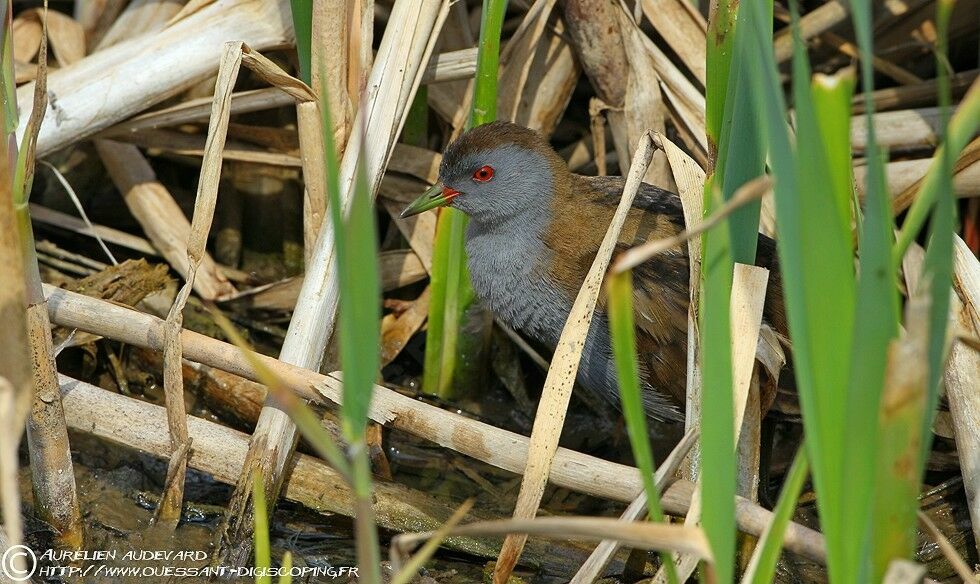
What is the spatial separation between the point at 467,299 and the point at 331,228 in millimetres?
775

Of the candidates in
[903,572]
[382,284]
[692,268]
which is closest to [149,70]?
[382,284]

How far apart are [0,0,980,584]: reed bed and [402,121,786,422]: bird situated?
7cm

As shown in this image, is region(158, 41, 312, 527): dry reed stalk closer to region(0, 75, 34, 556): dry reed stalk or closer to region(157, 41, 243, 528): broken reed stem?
region(157, 41, 243, 528): broken reed stem

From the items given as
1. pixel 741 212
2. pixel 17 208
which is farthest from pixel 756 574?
pixel 17 208

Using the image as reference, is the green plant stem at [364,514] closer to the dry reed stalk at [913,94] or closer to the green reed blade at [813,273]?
the green reed blade at [813,273]

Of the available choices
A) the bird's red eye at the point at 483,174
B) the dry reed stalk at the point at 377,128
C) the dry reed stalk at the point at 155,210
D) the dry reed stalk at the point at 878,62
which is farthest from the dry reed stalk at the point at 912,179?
the dry reed stalk at the point at 155,210

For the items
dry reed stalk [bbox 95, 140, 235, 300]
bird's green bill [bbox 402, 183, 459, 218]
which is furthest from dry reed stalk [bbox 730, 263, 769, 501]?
dry reed stalk [bbox 95, 140, 235, 300]

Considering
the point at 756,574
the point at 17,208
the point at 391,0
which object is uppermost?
the point at 391,0

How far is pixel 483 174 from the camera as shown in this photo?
9.12 ft

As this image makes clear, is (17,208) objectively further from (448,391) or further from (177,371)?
(448,391)

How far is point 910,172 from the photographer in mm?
3041

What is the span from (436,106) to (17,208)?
59.6 inches

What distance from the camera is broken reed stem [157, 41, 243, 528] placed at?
2.23m

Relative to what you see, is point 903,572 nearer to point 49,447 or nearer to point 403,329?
point 49,447
